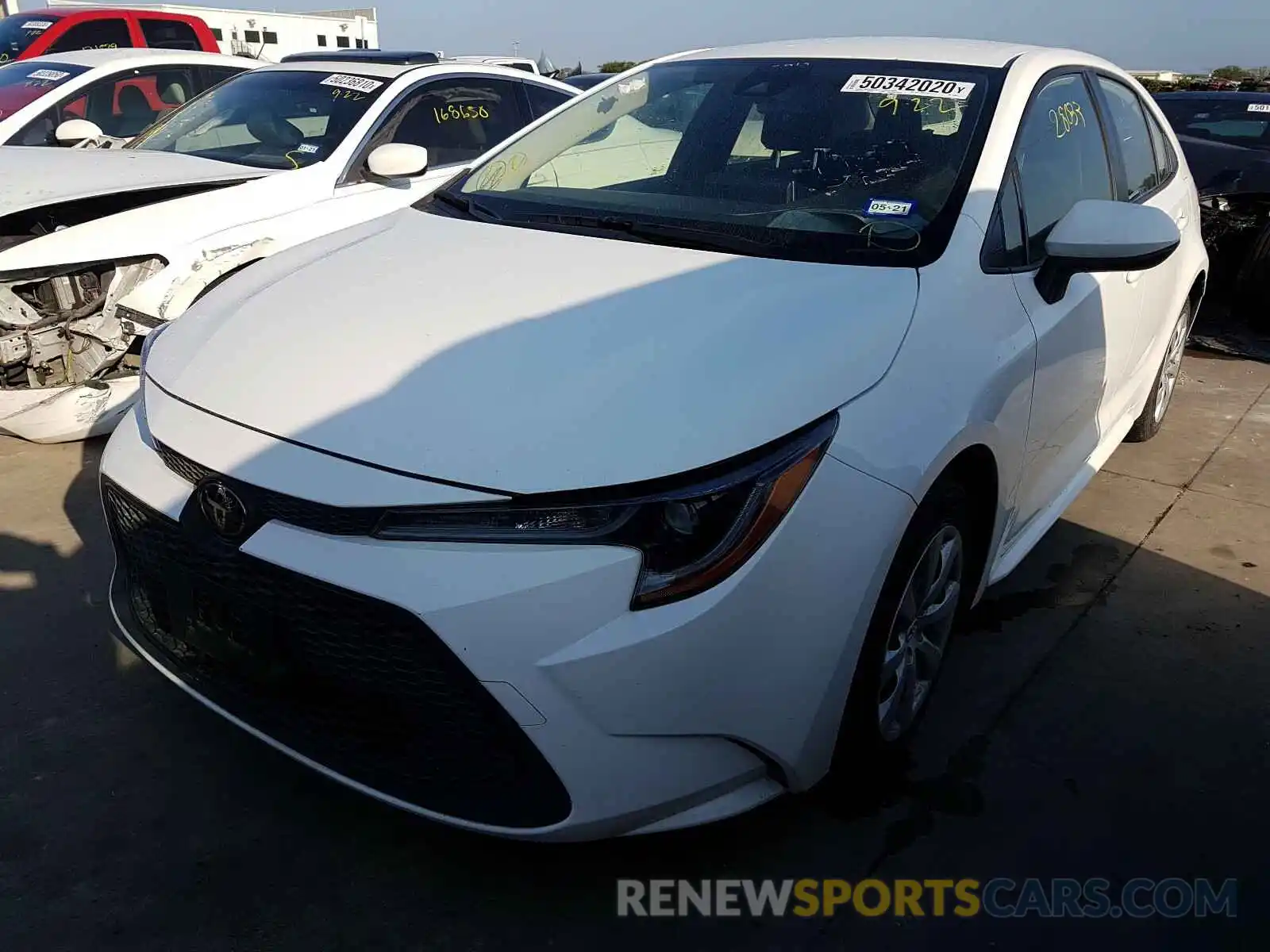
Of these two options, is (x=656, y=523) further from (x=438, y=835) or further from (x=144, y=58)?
(x=144, y=58)

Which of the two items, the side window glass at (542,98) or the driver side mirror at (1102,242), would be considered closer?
the driver side mirror at (1102,242)

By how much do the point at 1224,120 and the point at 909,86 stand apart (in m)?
5.20


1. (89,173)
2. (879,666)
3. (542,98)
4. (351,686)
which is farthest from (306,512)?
(542,98)

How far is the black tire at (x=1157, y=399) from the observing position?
4195 millimetres

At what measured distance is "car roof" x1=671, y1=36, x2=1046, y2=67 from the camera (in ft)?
9.63

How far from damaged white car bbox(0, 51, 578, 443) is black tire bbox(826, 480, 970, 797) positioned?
2.78 m

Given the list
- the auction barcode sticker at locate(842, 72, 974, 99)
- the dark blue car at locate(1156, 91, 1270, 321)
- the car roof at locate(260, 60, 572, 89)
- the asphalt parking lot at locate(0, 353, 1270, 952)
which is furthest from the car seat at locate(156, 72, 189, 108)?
the dark blue car at locate(1156, 91, 1270, 321)

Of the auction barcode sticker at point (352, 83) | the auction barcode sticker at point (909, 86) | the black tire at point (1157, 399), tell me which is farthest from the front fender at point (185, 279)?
the black tire at point (1157, 399)

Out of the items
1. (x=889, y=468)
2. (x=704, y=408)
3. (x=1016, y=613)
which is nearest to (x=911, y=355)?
(x=889, y=468)

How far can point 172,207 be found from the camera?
4.30m

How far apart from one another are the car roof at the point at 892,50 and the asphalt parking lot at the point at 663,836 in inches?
63.3

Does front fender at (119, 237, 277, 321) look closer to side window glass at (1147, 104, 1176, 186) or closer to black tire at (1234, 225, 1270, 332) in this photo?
side window glass at (1147, 104, 1176, 186)

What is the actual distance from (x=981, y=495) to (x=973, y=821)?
28.9 inches

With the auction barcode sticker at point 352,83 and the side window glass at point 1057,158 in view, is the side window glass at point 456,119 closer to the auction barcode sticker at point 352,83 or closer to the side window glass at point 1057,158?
the auction barcode sticker at point 352,83
